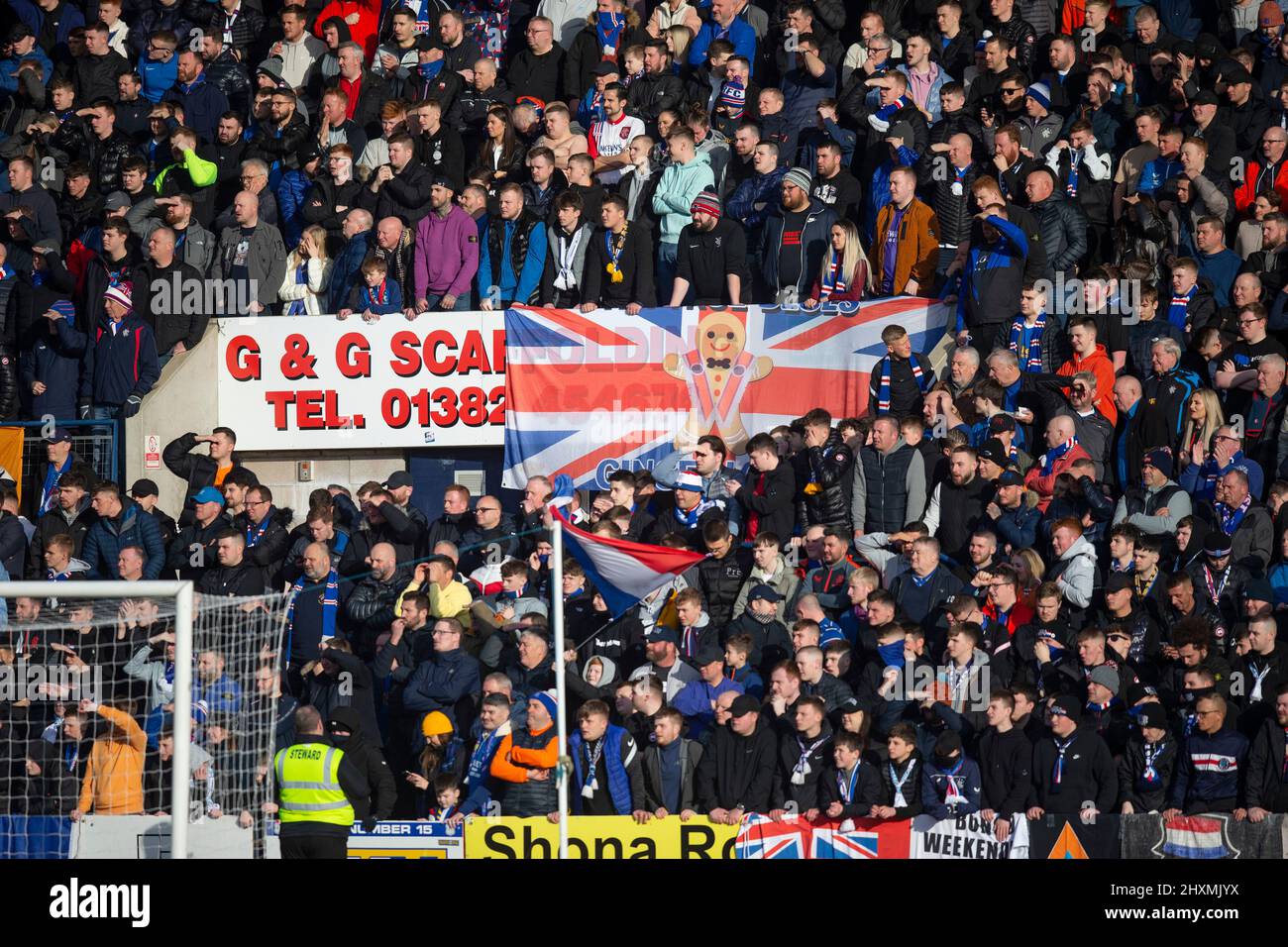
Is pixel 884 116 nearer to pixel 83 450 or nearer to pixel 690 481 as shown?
pixel 690 481

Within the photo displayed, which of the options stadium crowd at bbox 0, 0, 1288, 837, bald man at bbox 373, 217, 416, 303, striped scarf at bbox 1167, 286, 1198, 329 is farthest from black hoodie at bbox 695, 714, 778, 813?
bald man at bbox 373, 217, 416, 303

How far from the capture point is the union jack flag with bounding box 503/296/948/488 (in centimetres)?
1608

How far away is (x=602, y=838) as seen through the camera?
509 inches

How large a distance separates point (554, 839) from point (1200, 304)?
21.2 feet

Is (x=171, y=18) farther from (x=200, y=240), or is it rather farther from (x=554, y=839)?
(x=554, y=839)

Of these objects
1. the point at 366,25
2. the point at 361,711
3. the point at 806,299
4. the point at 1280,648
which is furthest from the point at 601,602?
the point at 366,25

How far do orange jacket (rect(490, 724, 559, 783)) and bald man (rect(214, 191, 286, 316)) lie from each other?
525cm

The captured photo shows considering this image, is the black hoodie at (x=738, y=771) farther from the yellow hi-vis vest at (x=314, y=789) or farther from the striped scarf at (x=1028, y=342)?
the striped scarf at (x=1028, y=342)

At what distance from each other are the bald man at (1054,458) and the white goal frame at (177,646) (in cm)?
608

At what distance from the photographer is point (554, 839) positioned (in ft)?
42.5

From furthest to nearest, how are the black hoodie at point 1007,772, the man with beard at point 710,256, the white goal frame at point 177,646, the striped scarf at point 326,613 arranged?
the man with beard at point 710,256
the striped scarf at point 326,613
the black hoodie at point 1007,772
the white goal frame at point 177,646

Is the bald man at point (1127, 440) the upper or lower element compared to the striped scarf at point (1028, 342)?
lower

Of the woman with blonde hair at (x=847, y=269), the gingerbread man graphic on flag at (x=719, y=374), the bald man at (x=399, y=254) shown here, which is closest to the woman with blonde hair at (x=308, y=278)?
the bald man at (x=399, y=254)

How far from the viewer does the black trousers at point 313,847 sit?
1292 cm
